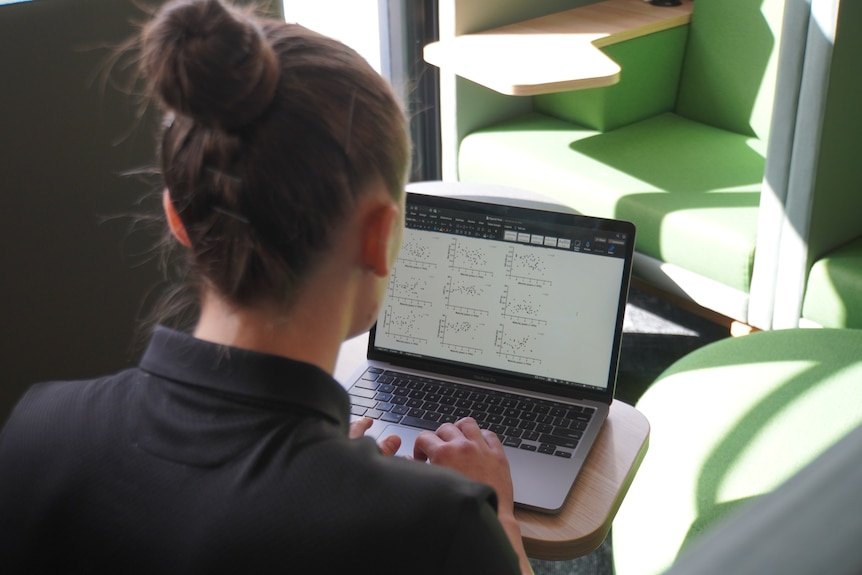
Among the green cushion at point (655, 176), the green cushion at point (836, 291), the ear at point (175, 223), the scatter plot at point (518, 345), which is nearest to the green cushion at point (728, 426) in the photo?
the green cushion at point (836, 291)

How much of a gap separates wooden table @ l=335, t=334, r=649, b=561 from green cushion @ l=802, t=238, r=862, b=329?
3.40ft

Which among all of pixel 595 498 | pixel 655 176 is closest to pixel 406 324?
pixel 595 498

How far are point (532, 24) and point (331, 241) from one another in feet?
7.01

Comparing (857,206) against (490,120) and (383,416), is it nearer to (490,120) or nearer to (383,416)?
(490,120)

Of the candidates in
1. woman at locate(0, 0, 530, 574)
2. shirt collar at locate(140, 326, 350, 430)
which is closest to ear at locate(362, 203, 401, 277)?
woman at locate(0, 0, 530, 574)

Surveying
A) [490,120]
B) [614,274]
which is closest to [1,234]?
[614,274]

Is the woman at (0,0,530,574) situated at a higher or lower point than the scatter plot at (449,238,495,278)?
higher

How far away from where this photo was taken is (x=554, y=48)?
253cm

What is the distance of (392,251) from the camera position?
85 cm

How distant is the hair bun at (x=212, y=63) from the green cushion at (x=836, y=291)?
5.33 ft

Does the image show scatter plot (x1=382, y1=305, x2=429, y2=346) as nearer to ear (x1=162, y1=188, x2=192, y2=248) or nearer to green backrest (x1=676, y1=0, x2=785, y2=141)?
ear (x1=162, y1=188, x2=192, y2=248)

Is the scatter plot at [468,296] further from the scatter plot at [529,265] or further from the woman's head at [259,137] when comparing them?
the woman's head at [259,137]

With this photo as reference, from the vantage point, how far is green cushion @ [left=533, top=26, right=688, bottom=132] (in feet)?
8.73

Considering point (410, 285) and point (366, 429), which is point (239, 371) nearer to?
point (366, 429)
